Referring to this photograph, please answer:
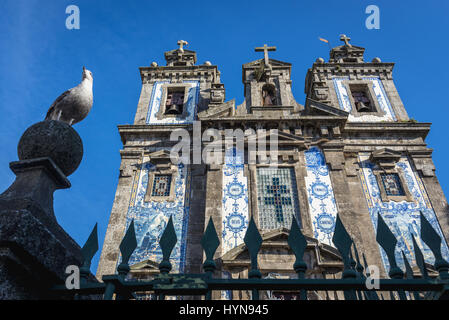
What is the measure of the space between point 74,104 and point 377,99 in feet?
52.0

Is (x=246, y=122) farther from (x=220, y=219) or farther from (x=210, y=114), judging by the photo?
(x=220, y=219)

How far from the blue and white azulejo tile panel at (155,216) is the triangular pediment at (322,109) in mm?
5922

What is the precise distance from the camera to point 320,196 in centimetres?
1227

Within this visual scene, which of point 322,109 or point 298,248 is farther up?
point 322,109

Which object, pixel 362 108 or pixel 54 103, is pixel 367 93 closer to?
pixel 362 108

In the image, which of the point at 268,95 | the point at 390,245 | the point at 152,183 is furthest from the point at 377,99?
the point at 390,245

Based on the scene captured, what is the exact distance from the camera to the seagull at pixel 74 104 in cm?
385

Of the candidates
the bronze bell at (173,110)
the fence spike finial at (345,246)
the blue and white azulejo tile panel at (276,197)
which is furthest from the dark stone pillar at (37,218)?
the bronze bell at (173,110)

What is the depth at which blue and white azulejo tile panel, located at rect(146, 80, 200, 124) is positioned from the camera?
16.3m

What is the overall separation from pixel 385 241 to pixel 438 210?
11.9m

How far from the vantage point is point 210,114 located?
48.0 feet

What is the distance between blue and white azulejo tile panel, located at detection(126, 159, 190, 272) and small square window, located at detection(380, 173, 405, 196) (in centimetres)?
740


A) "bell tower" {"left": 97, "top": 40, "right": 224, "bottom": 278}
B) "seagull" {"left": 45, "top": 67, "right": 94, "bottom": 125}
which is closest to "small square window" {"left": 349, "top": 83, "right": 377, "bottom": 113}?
"bell tower" {"left": 97, "top": 40, "right": 224, "bottom": 278}
